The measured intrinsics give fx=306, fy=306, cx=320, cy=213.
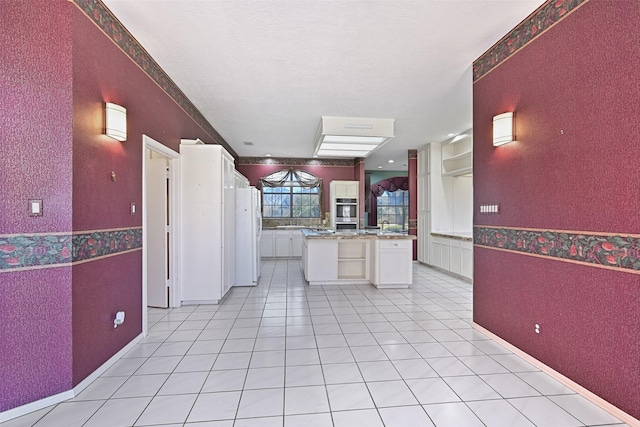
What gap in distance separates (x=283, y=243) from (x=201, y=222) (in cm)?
425

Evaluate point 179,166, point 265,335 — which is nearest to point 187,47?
point 179,166

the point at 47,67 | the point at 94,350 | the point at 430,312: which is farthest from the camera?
the point at 430,312

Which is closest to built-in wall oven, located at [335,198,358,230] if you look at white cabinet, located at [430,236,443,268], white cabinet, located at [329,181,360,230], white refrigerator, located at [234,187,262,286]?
white cabinet, located at [329,181,360,230]

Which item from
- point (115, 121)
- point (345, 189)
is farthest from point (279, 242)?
point (115, 121)

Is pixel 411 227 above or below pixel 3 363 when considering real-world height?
above

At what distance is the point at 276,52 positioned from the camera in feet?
9.91

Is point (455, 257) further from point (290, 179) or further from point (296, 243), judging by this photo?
point (290, 179)

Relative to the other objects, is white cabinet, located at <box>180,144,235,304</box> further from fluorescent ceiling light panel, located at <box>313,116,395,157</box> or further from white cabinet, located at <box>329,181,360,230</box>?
white cabinet, located at <box>329,181,360,230</box>

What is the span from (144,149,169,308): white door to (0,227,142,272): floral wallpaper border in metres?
1.60

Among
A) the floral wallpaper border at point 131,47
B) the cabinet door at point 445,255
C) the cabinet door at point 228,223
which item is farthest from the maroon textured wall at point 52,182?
the cabinet door at point 445,255

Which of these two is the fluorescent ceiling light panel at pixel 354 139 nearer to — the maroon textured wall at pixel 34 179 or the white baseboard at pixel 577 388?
the white baseboard at pixel 577 388

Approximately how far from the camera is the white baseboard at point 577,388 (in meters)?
1.81

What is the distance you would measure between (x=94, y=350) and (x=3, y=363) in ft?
1.67

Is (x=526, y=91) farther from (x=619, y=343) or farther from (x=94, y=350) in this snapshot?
(x=94, y=350)
